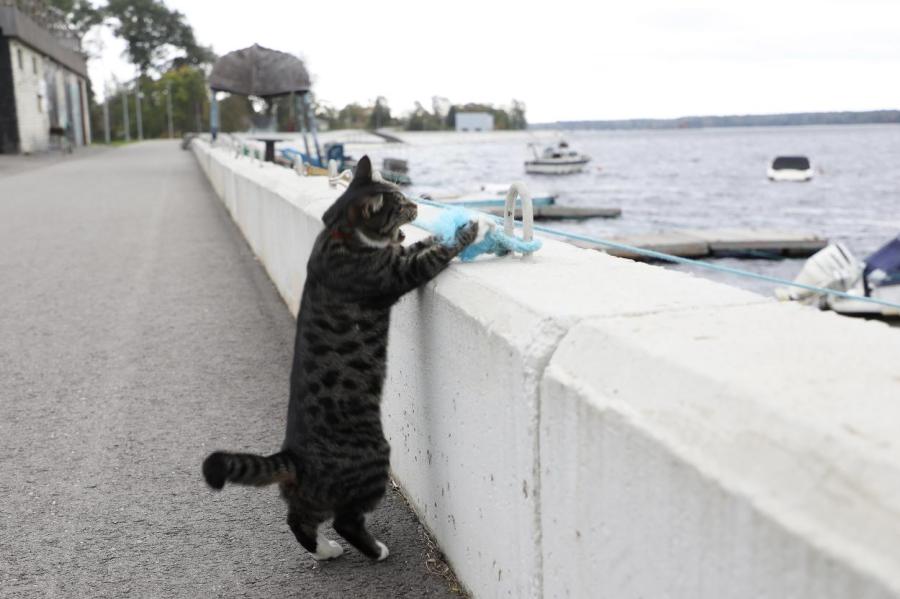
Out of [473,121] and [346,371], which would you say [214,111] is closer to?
[346,371]

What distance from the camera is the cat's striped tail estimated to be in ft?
9.88

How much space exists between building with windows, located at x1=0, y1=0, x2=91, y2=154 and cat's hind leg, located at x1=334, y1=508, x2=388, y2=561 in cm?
4216

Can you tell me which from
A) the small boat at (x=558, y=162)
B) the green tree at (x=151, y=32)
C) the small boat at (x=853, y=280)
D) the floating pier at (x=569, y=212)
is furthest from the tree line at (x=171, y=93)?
the small boat at (x=853, y=280)

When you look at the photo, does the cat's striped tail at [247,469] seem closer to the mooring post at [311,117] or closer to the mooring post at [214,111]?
the mooring post at [311,117]

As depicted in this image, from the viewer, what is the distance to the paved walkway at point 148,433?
3605 millimetres

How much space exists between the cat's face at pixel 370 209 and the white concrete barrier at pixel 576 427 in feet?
Answer: 1.01

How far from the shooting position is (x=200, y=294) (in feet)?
30.7

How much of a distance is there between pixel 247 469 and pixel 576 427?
1.44m

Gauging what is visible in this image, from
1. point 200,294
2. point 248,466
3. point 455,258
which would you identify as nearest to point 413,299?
point 455,258

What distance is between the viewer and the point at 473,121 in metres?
145

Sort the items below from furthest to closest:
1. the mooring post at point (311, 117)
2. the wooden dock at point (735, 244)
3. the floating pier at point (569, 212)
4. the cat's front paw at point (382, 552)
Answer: the floating pier at point (569, 212)
the wooden dock at point (735, 244)
the mooring post at point (311, 117)
the cat's front paw at point (382, 552)

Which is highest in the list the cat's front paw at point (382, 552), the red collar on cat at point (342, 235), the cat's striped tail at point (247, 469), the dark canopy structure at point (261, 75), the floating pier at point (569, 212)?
the dark canopy structure at point (261, 75)

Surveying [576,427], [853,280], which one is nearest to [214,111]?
[853,280]

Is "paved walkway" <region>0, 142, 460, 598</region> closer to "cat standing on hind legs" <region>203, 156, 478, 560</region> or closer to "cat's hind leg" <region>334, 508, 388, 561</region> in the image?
"cat's hind leg" <region>334, 508, 388, 561</region>
